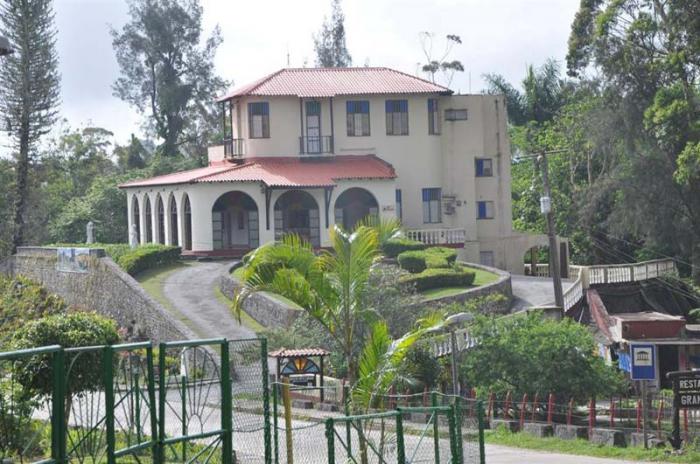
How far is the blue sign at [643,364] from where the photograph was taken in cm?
2545

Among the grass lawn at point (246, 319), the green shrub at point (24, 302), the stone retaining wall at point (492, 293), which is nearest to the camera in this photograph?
the grass lawn at point (246, 319)

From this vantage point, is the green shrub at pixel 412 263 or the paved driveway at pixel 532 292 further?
the green shrub at pixel 412 263

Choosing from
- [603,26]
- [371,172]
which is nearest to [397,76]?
[371,172]

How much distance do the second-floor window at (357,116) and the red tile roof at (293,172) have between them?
98cm

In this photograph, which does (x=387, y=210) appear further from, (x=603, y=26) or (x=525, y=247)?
(x=603, y=26)

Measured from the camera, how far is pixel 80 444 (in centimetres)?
1420

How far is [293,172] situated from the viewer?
5162cm

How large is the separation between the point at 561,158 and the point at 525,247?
11.0m

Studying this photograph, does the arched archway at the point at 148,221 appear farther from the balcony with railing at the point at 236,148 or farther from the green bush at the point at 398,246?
the green bush at the point at 398,246

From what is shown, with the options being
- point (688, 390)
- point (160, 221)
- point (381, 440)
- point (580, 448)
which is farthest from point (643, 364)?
point (160, 221)

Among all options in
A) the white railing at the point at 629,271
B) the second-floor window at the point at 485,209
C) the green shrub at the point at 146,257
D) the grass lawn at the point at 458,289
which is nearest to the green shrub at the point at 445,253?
the grass lawn at the point at 458,289

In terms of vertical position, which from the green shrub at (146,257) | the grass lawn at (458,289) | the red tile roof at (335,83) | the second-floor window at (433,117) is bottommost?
the grass lawn at (458,289)

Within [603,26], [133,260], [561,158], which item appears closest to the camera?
[133,260]

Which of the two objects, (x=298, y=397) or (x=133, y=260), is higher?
(x=133, y=260)
